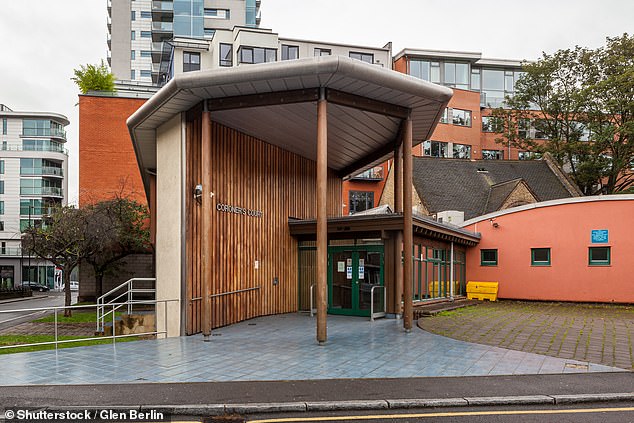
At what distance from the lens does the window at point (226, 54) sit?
1783 inches

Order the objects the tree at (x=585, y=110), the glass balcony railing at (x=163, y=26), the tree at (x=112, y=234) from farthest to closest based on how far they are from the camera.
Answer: the glass balcony railing at (x=163, y=26) < the tree at (x=585, y=110) < the tree at (x=112, y=234)

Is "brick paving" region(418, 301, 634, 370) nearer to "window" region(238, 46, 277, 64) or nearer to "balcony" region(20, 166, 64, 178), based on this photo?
"window" region(238, 46, 277, 64)

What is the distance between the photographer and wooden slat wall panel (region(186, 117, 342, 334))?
12680 mm

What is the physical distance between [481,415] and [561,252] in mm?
17980

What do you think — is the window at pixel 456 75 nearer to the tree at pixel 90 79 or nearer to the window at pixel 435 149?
the window at pixel 435 149

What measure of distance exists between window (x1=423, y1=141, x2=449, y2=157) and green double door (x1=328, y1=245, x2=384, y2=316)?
3000 cm

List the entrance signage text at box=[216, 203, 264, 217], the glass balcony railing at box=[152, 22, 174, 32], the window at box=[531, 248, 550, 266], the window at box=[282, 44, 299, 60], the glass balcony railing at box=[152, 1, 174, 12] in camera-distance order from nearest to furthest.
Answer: the entrance signage text at box=[216, 203, 264, 217], the window at box=[531, 248, 550, 266], the window at box=[282, 44, 299, 60], the glass balcony railing at box=[152, 1, 174, 12], the glass balcony railing at box=[152, 22, 174, 32]

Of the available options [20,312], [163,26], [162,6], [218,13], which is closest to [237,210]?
[20,312]

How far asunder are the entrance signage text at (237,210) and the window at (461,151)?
33.6m

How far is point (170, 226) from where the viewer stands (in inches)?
502

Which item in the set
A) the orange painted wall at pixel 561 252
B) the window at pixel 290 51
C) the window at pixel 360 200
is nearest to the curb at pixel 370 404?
the orange painted wall at pixel 561 252

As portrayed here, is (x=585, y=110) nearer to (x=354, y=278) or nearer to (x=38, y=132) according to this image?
(x=354, y=278)

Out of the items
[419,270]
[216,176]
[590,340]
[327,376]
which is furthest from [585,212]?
[327,376]

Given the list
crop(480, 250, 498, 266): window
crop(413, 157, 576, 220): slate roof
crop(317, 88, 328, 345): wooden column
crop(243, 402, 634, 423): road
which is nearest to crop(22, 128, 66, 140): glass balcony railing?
crop(413, 157, 576, 220): slate roof
